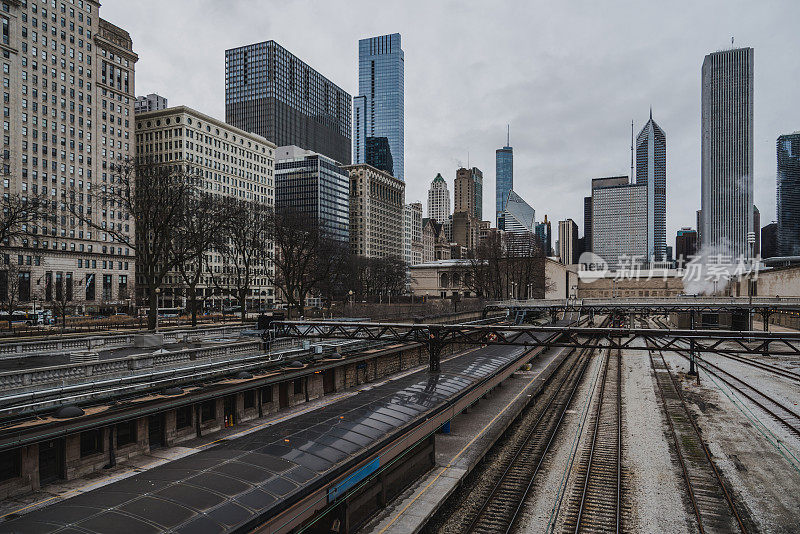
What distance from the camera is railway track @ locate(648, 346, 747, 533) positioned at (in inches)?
664

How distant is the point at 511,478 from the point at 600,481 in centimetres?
372

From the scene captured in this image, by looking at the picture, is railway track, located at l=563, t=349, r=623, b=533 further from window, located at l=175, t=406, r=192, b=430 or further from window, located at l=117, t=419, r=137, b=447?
window, located at l=117, t=419, r=137, b=447

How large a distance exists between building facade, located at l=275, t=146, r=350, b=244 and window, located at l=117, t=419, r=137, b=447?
134 metres

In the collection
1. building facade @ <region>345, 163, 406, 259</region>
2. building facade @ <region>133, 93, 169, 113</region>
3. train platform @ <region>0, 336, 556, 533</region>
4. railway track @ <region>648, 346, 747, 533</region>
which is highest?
building facade @ <region>133, 93, 169, 113</region>

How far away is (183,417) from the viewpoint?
22.2 meters

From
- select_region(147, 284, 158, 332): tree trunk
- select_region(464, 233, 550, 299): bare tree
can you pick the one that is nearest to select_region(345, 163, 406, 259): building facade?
select_region(464, 233, 550, 299): bare tree

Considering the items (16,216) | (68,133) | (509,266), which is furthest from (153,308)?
(68,133)

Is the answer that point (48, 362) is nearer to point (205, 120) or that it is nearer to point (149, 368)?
point (149, 368)

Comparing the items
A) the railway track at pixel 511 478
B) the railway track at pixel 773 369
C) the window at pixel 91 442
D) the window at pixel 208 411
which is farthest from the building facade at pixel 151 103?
the railway track at pixel 773 369

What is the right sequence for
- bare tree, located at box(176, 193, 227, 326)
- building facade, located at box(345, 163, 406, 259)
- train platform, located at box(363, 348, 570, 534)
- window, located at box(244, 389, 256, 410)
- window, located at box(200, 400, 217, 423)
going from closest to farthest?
train platform, located at box(363, 348, 570, 534) < window, located at box(200, 400, 217, 423) < window, located at box(244, 389, 256, 410) < bare tree, located at box(176, 193, 227, 326) < building facade, located at box(345, 163, 406, 259)

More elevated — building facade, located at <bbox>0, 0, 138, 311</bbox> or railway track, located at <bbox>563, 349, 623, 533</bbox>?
building facade, located at <bbox>0, 0, 138, 311</bbox>

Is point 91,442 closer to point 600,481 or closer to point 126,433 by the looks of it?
point 126,433

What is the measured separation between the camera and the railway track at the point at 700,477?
55.4 ft

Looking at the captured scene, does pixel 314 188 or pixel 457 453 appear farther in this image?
pixel 314 188
